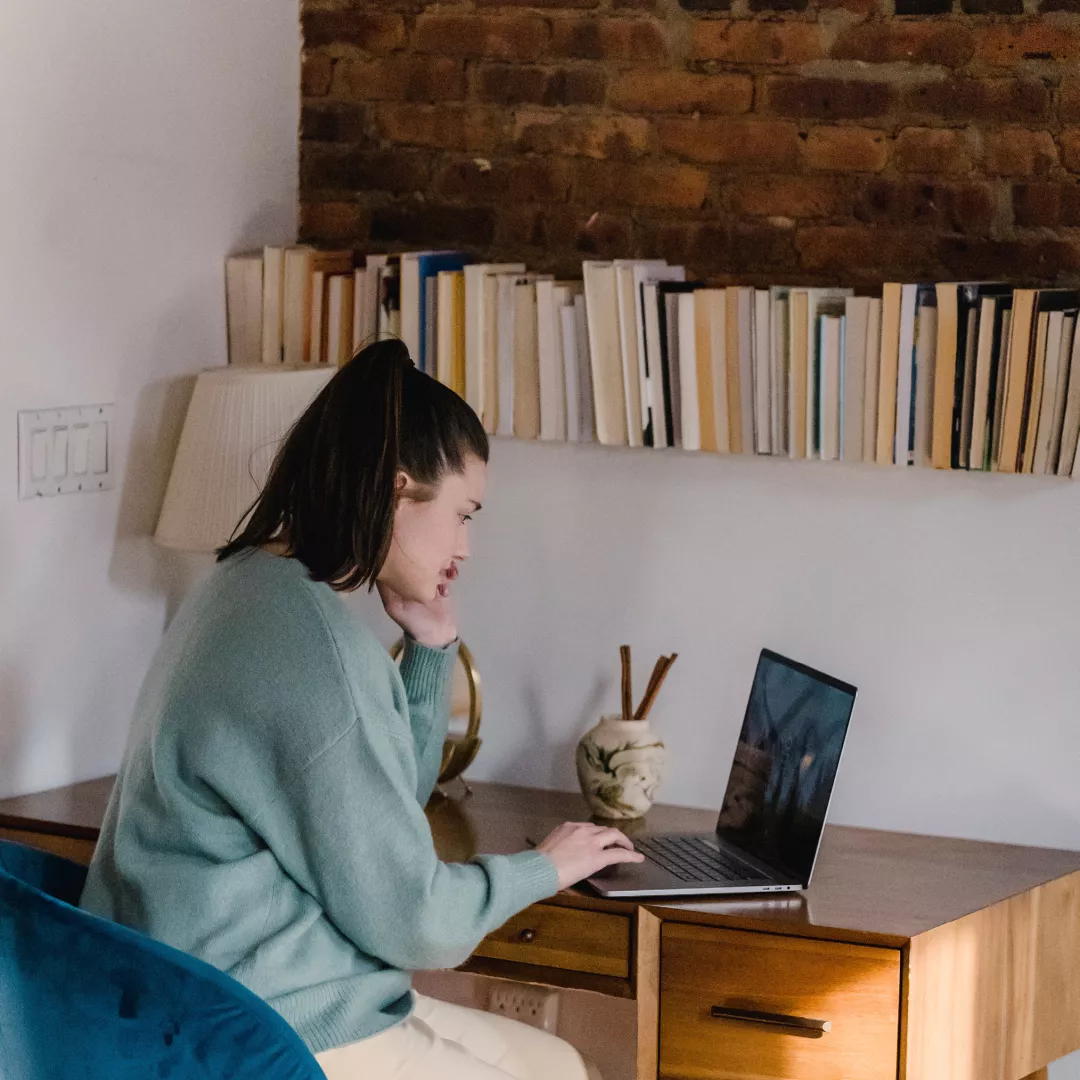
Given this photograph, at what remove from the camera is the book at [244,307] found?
2.52 m

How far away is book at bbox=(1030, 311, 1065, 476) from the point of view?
2049mm

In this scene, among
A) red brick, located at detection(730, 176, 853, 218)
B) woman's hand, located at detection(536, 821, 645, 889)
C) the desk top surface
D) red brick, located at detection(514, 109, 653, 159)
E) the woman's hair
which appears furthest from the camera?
red brick, located at detection(514, 109, 653, 159)

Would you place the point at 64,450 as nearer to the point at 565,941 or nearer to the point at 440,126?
the point at 440,126

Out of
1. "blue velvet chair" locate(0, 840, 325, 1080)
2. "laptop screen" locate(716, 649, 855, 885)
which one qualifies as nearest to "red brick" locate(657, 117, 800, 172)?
"laptop screen" locate(716, 649, 855, 885)

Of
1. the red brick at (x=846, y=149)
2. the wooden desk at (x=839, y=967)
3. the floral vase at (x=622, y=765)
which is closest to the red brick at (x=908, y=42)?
the red brick at (x=846, y=149)

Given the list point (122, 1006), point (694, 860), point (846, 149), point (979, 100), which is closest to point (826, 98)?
point (846, 149)

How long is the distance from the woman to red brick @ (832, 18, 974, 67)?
3.18ft

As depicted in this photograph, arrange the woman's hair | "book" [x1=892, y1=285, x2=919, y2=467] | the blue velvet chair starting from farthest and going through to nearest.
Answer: "book" [x1=892, y1=285, x2=919, y2=467] → the woman's hair → the blue velvet chair

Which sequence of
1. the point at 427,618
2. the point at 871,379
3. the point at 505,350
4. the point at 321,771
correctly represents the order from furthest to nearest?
the point at 505,350, the point at 871,379, the point at 427,618, the point at 321,771

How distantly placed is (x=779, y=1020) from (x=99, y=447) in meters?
1.25

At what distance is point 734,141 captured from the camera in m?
2.37

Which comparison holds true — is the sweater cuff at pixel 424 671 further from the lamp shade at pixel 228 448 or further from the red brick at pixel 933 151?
the red brick at pixel 933 151

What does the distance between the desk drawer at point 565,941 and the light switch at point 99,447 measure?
90 centimetres

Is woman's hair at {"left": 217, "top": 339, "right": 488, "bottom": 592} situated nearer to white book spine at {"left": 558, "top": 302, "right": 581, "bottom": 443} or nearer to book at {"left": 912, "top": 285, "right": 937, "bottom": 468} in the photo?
white book spine at {"left": 558, "top": 302, "right": 581, "bottom": 443}
